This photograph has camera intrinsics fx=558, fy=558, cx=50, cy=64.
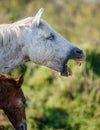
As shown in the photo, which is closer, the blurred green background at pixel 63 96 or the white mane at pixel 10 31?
the white mane at pixel 10 31

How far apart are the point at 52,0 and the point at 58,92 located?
81.7ft

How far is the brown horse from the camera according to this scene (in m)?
7.61

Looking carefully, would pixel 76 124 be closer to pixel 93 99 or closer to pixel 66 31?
pixel 93 99

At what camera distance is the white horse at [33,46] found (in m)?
6.47

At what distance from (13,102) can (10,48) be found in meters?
1.38

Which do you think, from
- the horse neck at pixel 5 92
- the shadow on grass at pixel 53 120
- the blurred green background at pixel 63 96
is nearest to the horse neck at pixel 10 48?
the horse neck at pixel 5 92

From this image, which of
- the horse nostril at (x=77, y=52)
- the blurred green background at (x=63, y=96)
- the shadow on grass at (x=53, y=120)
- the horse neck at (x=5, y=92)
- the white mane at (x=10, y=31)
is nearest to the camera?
the white mane at (x=10, y=31)

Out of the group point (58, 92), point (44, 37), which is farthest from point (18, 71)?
point (44, 37)

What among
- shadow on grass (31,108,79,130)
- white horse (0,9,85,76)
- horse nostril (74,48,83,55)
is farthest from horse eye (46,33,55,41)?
shadow on grass (31,108,79,130)

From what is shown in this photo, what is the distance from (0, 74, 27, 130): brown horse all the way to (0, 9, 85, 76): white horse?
1071 mm

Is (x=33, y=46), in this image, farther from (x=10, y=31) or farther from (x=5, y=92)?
(x=5, y=92)

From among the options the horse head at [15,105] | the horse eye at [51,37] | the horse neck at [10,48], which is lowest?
the horse head at [15,105]

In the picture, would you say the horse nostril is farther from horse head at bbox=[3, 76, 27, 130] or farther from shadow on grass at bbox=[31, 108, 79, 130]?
shadow on grass at bbox=[31, 108, 79, 130]

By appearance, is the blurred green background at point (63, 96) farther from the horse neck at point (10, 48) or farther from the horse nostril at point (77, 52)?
the horse nostril at point (77, 52)
